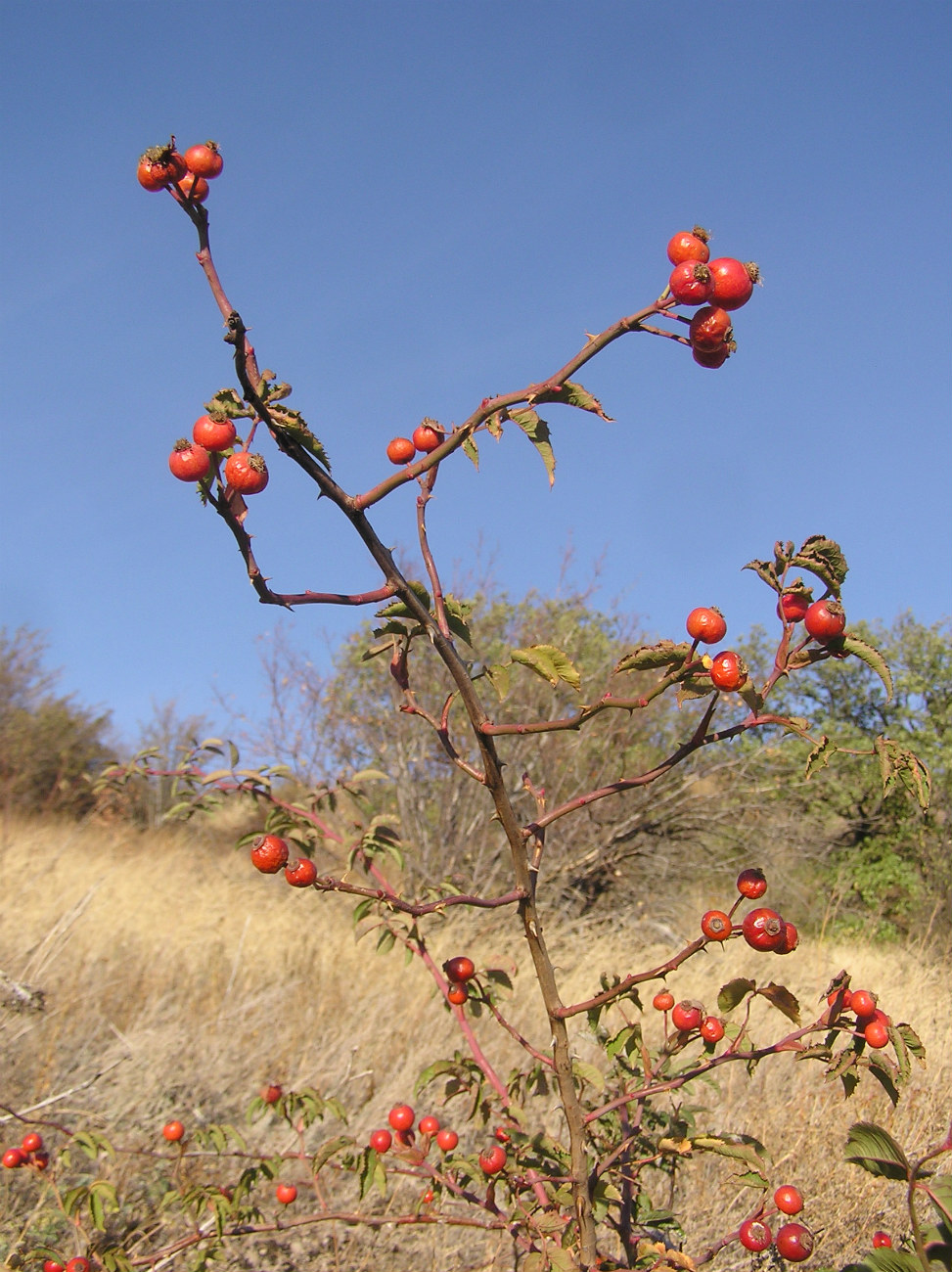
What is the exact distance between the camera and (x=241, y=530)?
2.81 feet

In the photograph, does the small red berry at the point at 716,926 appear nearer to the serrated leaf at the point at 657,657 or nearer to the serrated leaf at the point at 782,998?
the serrated leaf at the point at 782,998

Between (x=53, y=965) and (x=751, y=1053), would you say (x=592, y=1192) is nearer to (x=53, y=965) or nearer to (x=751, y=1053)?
(x=751, y=1053)

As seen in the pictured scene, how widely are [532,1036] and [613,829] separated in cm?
407

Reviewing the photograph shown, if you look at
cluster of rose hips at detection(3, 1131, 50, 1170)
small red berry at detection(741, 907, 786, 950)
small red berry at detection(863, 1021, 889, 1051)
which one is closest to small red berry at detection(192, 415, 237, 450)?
small red berry at detection(741, 907, 786, 950)

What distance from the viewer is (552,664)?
0.96 m

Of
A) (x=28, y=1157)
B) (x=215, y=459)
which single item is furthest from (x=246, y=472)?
(x=28, y=1157)

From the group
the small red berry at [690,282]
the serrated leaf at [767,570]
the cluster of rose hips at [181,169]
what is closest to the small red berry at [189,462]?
the cluster of rose hips at [181,169]

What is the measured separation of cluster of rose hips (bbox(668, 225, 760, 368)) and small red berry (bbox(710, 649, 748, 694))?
0.30 meters

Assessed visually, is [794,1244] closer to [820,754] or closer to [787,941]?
[787,941]

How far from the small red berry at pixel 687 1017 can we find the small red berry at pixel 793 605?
56cm

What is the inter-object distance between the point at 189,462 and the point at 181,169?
30cm

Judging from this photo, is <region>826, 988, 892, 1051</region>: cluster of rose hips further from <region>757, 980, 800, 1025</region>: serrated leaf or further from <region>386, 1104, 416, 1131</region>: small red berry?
<region>386, 1104, 416, 1131</region>: small red berry

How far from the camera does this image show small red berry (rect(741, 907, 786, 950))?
106 cm

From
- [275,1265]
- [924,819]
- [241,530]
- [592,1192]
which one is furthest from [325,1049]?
[924,819]
